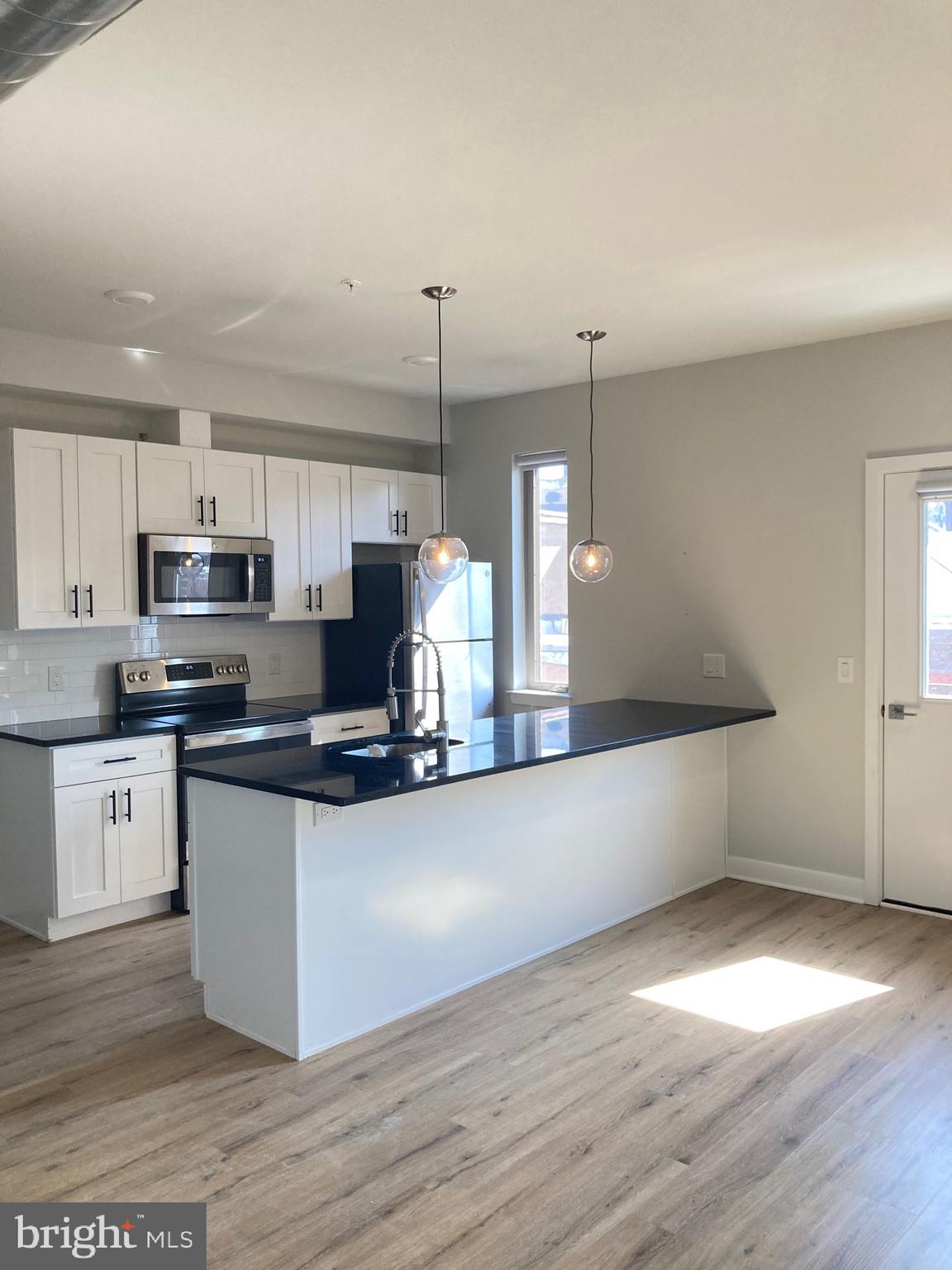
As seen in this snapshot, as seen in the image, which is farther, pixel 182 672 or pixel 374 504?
pixel 374 504

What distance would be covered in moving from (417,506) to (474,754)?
9.20 ft

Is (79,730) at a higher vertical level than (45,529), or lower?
lower

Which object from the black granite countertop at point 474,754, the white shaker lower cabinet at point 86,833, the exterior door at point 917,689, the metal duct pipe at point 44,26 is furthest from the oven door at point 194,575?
the metal duct pipe at point 44,26

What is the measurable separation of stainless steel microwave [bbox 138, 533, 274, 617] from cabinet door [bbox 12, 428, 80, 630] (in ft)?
1.11

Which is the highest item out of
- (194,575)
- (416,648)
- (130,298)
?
(130,298)

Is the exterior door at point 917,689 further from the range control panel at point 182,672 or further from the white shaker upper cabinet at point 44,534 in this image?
the white shaker upper cabinet at point 44,534

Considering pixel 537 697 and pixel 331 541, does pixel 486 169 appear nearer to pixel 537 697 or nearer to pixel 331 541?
pixel 331 541

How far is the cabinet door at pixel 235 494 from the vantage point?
516 cm

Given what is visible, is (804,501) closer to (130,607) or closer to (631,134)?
(631,134)

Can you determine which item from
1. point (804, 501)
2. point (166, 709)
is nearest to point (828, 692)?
point (804, 501)

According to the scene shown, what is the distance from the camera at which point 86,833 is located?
443 centimetres

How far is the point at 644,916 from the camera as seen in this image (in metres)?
4.63

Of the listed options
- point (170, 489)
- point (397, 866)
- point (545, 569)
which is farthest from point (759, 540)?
point (170, 489)

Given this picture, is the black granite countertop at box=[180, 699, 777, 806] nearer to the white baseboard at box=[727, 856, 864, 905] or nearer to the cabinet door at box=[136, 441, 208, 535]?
the white baseboard at box=[727, 856, 864, 905]
